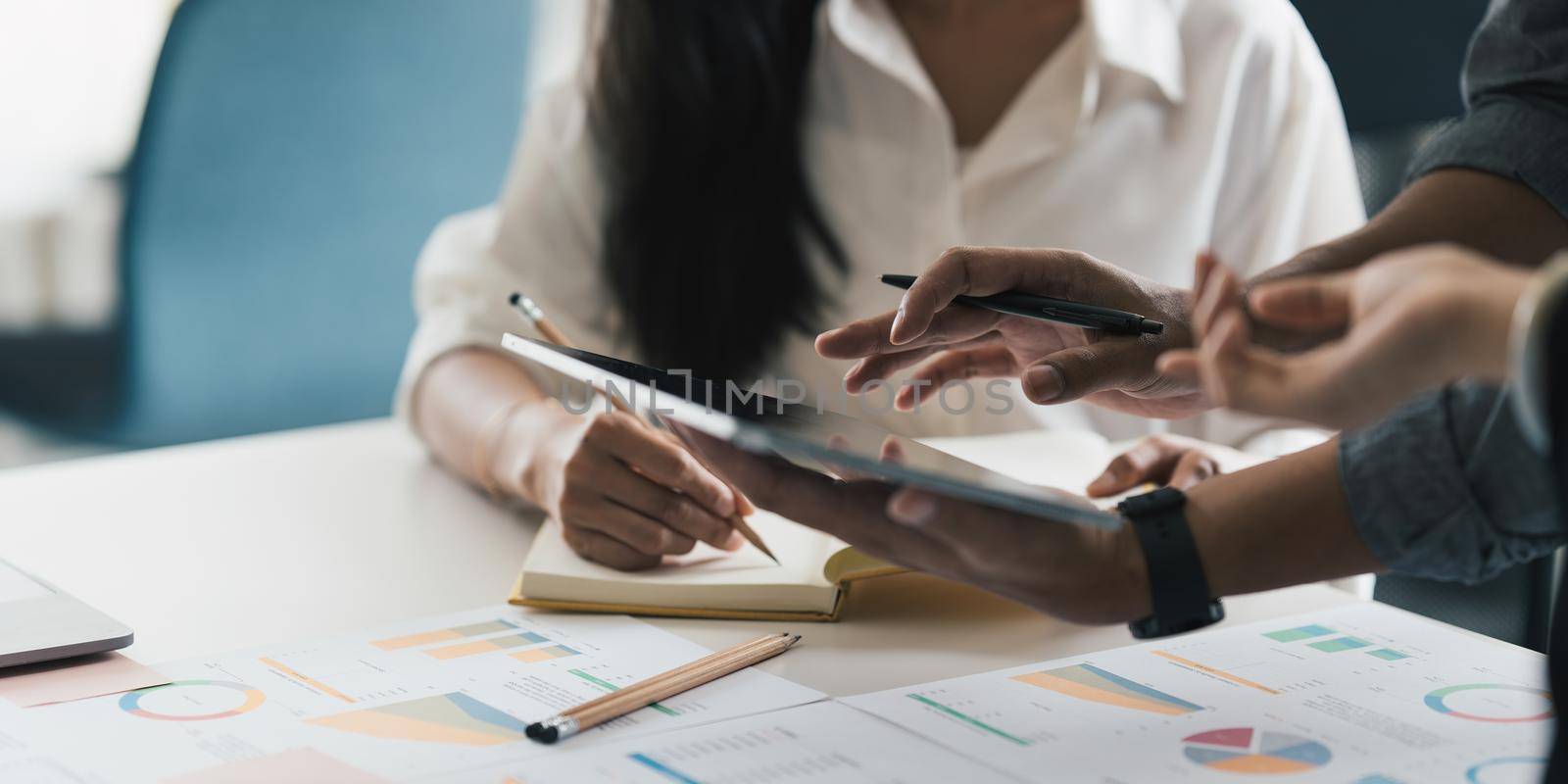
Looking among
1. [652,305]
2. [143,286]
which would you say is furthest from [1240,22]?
[143,286]

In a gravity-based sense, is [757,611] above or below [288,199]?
below

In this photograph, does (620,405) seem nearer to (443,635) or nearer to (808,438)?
(443,635)

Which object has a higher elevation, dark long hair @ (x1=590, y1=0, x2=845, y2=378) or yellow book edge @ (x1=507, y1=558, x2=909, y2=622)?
dark long hair @ (x1=590, y1=0, x2=845, y2=378)

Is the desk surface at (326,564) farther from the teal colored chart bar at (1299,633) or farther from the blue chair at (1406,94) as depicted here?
the blue chair at (1406,94)

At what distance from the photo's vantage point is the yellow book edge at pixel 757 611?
686 mm

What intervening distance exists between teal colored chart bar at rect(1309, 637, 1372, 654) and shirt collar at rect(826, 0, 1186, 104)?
608 millimetres

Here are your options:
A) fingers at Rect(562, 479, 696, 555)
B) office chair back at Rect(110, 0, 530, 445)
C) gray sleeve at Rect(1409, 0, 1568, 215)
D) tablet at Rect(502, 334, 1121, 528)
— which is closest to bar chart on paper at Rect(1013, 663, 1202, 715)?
tablet at Rect(502, 334, 1121, 528)

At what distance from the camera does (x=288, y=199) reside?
1622mm

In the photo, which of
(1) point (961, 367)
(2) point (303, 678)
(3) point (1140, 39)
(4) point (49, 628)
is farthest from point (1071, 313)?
(3) point (1140, 39)

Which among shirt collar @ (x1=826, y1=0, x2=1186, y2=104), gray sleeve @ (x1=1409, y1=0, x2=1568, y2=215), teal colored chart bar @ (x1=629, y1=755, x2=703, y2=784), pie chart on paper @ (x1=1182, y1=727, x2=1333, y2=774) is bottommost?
teal colored chart bar @ (x1=629, y1=755, x2=703, y2=784)

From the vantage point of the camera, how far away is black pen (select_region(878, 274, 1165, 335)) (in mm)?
627

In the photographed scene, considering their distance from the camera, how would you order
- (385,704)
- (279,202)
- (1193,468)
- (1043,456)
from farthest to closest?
(279,202) < (1043,456) < (1193,468) < (385,704)

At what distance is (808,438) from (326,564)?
43cm

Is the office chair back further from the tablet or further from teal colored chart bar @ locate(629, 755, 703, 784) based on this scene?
→ teal colored chart bar @ locate(629, 755, 703, 784)
